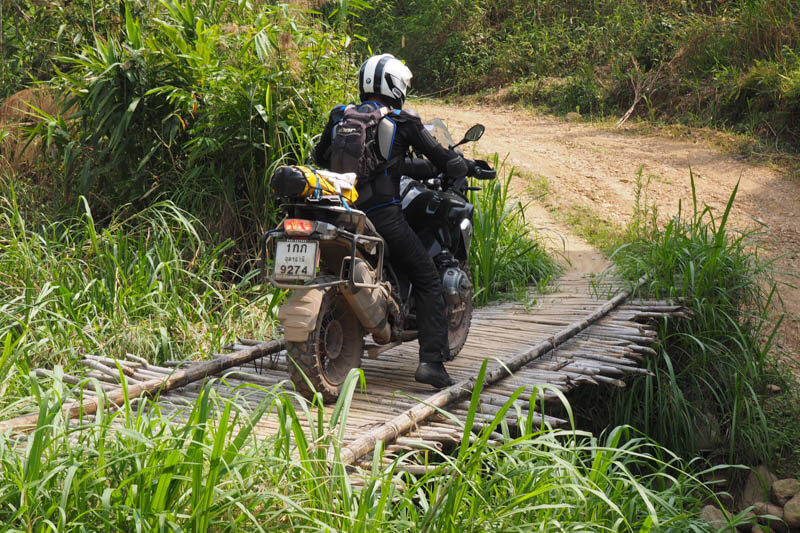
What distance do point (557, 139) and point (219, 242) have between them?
6.53 metres

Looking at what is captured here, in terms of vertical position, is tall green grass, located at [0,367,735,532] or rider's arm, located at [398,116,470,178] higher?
rider's arm, located at [398,116,470,178]

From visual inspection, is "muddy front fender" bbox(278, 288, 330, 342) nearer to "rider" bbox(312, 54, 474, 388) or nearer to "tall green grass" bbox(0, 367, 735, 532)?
"rider" bbox(312, 54, 474, 388)

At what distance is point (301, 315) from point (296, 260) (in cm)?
25

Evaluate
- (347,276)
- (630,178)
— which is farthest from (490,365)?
(630,178)

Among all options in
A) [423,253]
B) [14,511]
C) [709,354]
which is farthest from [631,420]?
[14,511]

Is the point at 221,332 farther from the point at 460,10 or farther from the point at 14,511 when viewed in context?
the point at 460,10

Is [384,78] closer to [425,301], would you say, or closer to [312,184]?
[312,184]

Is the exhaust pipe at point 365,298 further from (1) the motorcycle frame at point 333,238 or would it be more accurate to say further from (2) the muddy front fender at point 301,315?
(2) the muddy front fender at point 301,315

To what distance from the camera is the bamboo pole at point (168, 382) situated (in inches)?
126

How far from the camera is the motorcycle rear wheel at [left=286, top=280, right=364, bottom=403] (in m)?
3.76

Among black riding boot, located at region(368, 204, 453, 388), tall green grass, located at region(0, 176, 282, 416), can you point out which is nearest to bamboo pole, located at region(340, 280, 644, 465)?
black riding boot, located at region(368, 204, 453, 388)

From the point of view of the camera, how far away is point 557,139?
37.8 feet

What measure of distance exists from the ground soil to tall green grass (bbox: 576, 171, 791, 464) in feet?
5.00

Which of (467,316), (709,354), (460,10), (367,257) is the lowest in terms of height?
Answer: (709,354)
